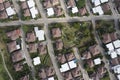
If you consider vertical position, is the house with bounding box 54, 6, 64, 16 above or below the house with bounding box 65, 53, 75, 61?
above

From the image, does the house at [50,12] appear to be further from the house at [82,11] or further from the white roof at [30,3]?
the house at [82,11]

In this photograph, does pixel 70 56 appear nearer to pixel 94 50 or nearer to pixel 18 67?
pixel 94 50

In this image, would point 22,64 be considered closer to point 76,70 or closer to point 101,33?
point 76,70

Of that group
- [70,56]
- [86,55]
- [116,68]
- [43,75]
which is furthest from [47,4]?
[116,68]

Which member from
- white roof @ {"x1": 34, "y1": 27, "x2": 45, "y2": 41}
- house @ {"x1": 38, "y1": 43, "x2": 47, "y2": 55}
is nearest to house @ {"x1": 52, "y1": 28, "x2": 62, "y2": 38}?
white roof @ {"x1": 34, "y1": 27, "x2": 45, "y2": 41}

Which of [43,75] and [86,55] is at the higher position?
[86,55]

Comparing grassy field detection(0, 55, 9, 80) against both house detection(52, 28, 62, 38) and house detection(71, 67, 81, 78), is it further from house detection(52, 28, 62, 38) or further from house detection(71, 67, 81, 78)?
house detection(71, 67, 81, 78)

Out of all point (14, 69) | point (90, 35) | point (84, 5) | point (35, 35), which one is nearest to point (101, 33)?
point (90, 35)

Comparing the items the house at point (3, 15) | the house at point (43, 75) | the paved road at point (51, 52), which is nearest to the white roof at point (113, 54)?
the paved road at point (51, 52)

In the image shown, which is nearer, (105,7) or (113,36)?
(113,36)

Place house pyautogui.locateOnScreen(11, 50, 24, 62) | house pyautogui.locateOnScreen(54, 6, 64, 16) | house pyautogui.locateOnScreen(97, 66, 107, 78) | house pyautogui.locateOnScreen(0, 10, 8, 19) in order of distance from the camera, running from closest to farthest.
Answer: house pyautogui.locateOnScreen(97, 66, 107, 78)
house pyautogui.locateOnScreen(11, 50, 24, 62)
house pyautogui.locateOnScreen(54, 6, 64, 16)
house pyautogui.locateOnScreen(0, 10, 8, 19)

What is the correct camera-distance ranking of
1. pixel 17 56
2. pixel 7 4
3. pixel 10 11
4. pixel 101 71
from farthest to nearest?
pixel 7 4, pixel 10 11, pixel 17 56, pixel 101 71
